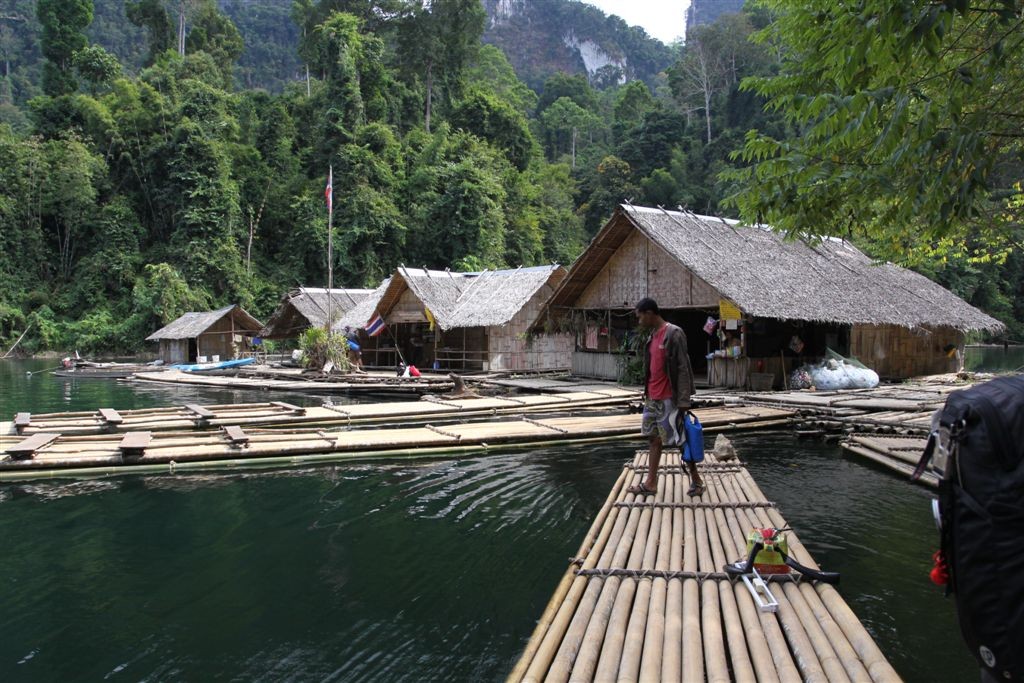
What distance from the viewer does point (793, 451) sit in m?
9.65

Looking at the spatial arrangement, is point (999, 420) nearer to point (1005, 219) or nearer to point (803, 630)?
point (803, 630)

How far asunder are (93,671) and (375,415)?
7.85 metres

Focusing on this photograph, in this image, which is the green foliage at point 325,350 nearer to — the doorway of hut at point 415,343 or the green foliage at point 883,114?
the doorway of hut at point 415,343

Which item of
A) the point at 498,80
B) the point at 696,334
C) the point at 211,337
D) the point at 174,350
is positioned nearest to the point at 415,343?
the point at 696,334

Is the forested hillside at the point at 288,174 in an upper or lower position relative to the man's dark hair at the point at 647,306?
upper

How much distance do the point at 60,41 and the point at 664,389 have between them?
158ft

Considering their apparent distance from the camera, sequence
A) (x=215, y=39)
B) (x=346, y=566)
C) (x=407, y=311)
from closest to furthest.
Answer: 1. (x=346, y=566)
2. (x=407, y=311)
3. (x=215, y=39)

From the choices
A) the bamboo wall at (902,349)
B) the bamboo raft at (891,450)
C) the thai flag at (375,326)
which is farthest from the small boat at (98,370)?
the bamboo raft at (891,450)

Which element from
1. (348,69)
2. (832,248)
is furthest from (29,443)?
(348,69)

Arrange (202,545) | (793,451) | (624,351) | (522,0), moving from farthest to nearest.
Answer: (522,0) < (624,351) < (793,451) < (202,545)

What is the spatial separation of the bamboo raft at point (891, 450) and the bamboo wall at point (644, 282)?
17.3 ft

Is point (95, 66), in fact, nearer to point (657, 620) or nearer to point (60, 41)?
point (60, 41)

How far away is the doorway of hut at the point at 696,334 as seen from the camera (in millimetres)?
18156

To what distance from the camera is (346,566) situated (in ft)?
17.0
